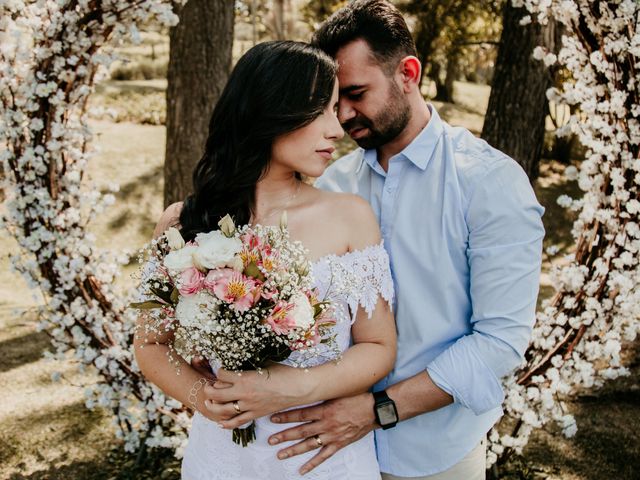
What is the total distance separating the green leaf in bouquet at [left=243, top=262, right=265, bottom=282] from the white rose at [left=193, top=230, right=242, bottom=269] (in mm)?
44

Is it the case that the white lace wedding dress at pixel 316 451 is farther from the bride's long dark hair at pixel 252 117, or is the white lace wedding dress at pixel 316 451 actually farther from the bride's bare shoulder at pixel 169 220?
the bride's bare shoulder at pixel 169 220

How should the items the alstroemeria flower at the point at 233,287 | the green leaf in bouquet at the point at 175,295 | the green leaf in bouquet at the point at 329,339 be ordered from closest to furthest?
1. the alstroemeria flower at the point at 233,287
2. the green leaf in bouquet at the point at 175,295
3. the green leaf in bouquet at the point at 329,339

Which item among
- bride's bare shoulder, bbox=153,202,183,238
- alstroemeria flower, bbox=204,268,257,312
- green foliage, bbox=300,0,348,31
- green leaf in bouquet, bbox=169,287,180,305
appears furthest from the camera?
green foliage, bbox=300,0,348,31

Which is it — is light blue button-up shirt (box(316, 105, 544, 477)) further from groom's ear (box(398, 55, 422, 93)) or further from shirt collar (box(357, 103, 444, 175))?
groom's ear (box(398, 55, 422, 93))

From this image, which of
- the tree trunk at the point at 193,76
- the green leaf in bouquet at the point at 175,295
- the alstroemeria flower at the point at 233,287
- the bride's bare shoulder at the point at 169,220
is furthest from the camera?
the tree trunk at the point at 193,76

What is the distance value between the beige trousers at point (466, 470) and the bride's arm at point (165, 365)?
2.84ft

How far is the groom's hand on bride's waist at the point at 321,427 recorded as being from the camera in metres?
2.29

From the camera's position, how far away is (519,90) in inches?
213

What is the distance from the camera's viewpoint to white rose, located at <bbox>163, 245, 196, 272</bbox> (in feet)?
6.36

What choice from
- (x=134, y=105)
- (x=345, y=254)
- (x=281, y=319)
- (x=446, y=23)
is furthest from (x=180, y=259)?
(x=446, y=23)

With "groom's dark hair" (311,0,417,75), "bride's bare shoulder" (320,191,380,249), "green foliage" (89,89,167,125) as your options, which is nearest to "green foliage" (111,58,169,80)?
"green foliage" (89,89,167,125)

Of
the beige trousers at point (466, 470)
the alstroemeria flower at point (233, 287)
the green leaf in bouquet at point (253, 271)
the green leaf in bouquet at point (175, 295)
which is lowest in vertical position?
the beige trousers at point (466, 470)

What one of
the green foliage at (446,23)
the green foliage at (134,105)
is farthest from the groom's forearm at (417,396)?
the green foliage at (446,23)

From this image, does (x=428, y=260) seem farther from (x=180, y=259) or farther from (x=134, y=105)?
(x=134, y=105)
